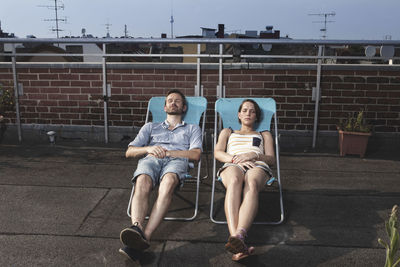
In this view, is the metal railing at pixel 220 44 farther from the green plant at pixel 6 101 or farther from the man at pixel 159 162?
the man at pixel 159 162

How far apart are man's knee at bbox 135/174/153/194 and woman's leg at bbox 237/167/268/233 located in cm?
72

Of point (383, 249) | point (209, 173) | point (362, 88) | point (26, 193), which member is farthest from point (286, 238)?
point (362, 88)

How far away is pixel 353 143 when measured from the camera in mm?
4906

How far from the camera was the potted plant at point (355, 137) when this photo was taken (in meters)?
4.85

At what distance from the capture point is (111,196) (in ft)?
11.6

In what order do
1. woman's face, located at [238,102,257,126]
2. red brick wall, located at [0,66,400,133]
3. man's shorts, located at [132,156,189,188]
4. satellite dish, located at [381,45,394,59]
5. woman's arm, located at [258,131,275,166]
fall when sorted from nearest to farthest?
man's shorts, located at [132,156,189,188] → woman's arm, located at [258,131,275,166] → woman's face, located at [238,102,257,126] → satellite dish, located at [381,45,394,59] → red brick wall, located at [0,66,400,133]

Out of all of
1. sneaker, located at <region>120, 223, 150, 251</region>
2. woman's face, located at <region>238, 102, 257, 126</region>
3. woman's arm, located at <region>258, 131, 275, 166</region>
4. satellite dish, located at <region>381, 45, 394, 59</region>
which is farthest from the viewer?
satellite dish, located at <region>381, 45, 394, 59</region>

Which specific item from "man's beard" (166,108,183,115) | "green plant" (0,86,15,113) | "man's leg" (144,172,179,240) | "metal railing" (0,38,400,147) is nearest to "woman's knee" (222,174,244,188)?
"man's leg" (144,172,179,240)

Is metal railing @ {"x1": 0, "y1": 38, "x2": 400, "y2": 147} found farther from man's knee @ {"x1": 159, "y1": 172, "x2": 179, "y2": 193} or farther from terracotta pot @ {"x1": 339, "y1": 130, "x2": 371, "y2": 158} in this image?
man's knee @ {"x1": 159, "y1": 172, "x2": 179, "y2": 193}

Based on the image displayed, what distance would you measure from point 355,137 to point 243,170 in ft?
8.24

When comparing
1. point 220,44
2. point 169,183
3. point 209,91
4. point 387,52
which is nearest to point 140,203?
point 169,183

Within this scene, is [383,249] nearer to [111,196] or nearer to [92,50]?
[111,196]

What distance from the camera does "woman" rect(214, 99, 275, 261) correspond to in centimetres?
250

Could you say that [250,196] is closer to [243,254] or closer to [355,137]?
[243,254]
